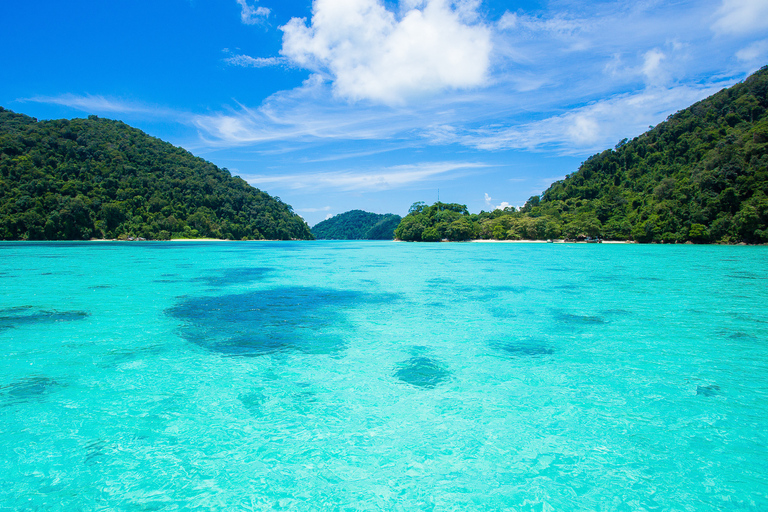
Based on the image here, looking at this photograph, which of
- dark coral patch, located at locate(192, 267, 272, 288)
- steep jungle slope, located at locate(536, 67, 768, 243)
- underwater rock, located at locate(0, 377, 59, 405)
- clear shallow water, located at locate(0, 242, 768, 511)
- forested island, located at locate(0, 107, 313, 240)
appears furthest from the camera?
forested island, located at locate(0, 107, 313, 240)

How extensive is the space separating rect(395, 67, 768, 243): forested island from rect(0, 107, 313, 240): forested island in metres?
75.1

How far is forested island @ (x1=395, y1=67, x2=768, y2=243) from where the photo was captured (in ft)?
200

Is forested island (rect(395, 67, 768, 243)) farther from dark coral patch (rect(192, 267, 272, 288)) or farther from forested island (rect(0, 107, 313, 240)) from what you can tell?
forested island (rect(0, 107, 313, 240))

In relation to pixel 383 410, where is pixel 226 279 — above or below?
above

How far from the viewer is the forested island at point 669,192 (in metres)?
61.1

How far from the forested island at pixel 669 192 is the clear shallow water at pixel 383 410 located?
66200 mm

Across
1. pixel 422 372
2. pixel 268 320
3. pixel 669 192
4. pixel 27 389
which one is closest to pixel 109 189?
pixel 268 320

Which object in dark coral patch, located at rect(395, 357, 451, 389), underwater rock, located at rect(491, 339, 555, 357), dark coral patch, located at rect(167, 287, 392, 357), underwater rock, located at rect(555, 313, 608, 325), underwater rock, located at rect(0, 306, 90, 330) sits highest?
underwater rock, located at rect(0, 306, 90, 330)

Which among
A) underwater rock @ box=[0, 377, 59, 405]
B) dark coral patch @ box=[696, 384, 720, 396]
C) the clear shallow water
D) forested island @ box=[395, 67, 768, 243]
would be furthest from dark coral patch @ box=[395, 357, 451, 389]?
forested island @ box=[395, 67, 768, 243]

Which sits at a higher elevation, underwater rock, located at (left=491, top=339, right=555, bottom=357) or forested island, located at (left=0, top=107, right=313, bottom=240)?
forested island, located at (left=0, top=107, right=313, bottom=240)

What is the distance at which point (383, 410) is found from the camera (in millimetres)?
6293

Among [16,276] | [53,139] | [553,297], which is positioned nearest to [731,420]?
[553,297]

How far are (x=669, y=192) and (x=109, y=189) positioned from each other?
15099 centimetres

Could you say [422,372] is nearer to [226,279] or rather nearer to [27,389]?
[27,389]
